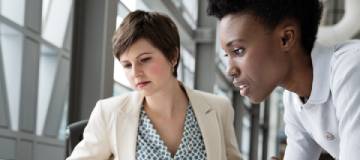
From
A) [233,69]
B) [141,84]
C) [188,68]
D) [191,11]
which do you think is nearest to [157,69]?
[141,84]

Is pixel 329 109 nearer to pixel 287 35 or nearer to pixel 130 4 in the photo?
pixel 287 35

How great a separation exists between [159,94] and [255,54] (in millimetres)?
918

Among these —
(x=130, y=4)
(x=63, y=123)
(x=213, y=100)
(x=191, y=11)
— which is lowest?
(x=63, y=123)

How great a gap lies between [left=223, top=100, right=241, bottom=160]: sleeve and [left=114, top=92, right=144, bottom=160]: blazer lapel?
35 centimetres

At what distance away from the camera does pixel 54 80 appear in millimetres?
2848

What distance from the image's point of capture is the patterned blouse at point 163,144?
6.79ft

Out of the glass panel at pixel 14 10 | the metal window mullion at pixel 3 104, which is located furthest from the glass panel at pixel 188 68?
the metal window mullion at pixel 3 104

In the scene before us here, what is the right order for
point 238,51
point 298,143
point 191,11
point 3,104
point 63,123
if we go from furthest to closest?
point 191,11 < point 63,123 < point 3,104 < point 298,143 < point 238,51

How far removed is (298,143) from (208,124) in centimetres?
55

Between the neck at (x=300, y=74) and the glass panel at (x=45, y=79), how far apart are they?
1620 mm

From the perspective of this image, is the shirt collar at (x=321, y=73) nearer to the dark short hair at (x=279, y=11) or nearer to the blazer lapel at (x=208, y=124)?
the dark short hair at (x=279, y=11)

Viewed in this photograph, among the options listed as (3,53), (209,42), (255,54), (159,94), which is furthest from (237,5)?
(209,42)

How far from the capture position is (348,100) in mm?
1174

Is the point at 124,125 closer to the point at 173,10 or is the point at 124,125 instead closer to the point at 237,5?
the point at 237,5
